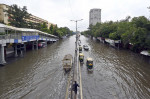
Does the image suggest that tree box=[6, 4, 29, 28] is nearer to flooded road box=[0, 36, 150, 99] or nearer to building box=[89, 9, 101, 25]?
flooded road box=[0, 36, 150, 99]

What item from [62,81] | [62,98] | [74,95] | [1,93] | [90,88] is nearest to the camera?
[74,95]

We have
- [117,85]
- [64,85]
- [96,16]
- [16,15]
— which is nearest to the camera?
[64,85]

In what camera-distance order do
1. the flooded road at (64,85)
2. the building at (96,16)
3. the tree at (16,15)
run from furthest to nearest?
1. the building at (96,16)
2. the tree at (16,15)
3. the flooded road at (64,85)

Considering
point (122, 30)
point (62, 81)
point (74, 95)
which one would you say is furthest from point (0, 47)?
point (122, 30)

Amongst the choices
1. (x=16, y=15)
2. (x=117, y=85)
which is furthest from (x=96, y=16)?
(x=117, y=85)

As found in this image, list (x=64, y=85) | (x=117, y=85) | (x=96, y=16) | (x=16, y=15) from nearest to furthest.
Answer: (x=64, y=85) → (x=117, y=85) → (x=16, y=15) → (x=96, y=16)

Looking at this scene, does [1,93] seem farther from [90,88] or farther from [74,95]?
[90,88]

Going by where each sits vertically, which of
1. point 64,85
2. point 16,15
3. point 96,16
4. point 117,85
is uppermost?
point 96,16

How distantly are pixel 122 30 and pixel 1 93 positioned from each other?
3760cm

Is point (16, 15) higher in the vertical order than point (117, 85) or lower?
higher

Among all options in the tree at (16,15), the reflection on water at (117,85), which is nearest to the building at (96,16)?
the tree at (16,15)

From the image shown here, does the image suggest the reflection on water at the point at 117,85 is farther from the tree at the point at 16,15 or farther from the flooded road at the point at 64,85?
the tree at the point at 16,15

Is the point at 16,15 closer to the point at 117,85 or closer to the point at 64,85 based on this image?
the point at 64,85

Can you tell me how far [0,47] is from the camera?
20.4m
